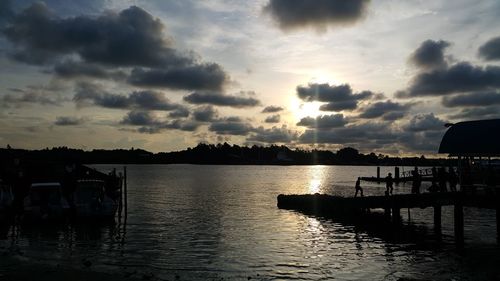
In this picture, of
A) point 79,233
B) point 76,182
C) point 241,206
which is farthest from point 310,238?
point 241,206

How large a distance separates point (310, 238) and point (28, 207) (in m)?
22.1

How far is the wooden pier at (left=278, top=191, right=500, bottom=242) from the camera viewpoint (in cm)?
2938

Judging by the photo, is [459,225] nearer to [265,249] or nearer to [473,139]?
[473,139]

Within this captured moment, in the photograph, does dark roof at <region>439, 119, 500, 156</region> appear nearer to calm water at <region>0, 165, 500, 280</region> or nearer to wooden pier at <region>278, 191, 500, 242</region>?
wooden pier at <region>278, 191, 500, 242</region>

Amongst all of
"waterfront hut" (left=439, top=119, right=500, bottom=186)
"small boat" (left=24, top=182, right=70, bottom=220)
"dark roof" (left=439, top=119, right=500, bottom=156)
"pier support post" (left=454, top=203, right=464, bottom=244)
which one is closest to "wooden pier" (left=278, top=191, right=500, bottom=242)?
"pier support post" (left=454, top=203, right=464, bottom=244)

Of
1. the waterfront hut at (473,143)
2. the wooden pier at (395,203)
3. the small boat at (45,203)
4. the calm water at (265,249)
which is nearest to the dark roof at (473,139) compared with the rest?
the waterfront hut at (473,143)

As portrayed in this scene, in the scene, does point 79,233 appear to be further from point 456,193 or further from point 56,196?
point 456,193

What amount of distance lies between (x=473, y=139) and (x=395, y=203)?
7.09 m

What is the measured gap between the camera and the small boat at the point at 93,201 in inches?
1543

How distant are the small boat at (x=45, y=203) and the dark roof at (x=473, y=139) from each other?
2941 cm

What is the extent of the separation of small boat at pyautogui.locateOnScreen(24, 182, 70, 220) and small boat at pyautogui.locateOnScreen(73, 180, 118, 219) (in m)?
1.09

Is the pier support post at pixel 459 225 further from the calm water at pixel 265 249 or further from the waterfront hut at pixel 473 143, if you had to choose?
the waterfront hut at pixel 473 143

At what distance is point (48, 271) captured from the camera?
66.7 feet

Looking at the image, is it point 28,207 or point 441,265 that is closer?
point 441,265
